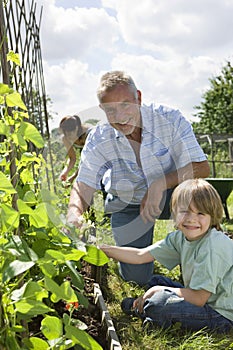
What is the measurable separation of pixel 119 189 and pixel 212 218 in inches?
39.3

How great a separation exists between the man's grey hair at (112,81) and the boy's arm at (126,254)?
0.86 m

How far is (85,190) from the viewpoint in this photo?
9.28ft

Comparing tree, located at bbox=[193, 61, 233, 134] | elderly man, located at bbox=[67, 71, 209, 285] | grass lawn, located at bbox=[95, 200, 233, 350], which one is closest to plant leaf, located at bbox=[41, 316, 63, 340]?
grass lawn, located at bbox=[95, 200, 233, 350]

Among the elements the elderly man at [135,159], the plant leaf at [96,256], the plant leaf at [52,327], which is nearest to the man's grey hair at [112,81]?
the elderly man at [135,159]

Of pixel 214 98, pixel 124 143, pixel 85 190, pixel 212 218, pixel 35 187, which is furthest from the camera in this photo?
pixel 214 98

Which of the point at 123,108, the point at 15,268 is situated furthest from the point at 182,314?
the point at 15,268

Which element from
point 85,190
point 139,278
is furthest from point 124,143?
point 139,278

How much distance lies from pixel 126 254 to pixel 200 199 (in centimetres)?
43

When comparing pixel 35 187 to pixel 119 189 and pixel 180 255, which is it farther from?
pixel 119 189

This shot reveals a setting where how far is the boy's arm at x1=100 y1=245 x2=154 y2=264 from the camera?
229cm

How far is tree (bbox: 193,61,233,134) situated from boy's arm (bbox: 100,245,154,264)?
16.4 meters

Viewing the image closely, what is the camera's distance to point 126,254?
91.5 inches

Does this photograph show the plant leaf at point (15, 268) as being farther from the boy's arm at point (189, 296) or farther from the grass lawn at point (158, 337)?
the boy's arm at point (189, 296)

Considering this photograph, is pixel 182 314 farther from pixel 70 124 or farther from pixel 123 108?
pixel 70 124
